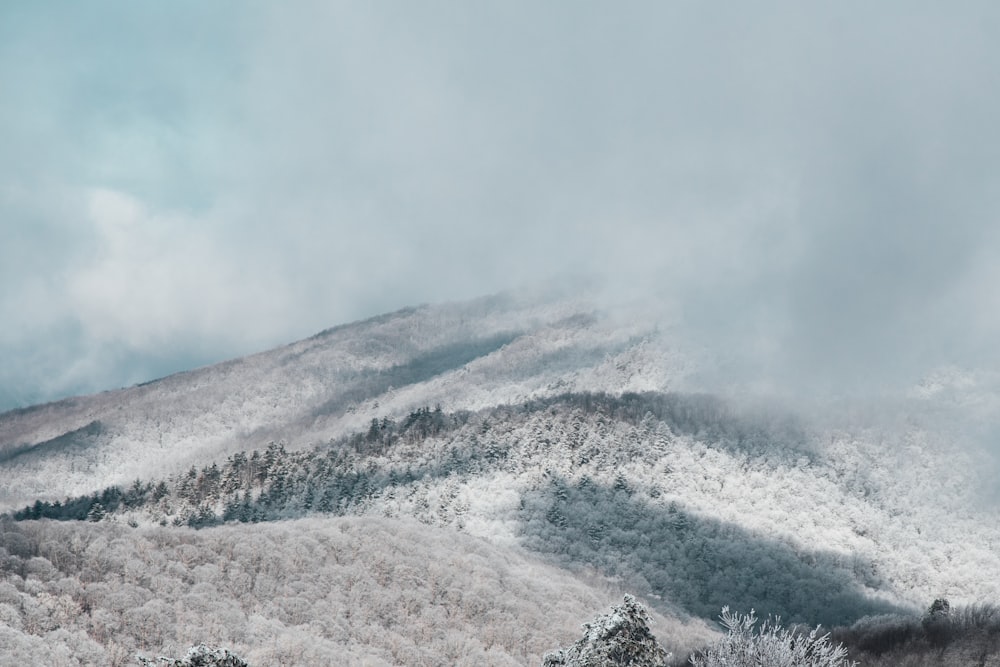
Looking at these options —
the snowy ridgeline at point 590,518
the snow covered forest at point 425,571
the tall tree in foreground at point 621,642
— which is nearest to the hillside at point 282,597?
the snow covered forest at point 425,571

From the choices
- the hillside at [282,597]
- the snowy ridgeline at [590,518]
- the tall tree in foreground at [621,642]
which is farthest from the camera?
the snowy ridgeline at [590,518]

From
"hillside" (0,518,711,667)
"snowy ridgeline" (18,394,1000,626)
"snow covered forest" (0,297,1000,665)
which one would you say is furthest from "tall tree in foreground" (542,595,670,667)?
"snowy ridgeline" (18,394,1000,626)

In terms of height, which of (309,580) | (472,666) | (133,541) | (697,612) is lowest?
(697,612)

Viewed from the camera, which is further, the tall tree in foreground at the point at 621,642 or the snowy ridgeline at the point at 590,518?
the snowy ridgeline at the point at 590,518

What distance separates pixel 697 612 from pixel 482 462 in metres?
66.3

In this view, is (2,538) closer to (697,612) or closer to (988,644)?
(988,644)

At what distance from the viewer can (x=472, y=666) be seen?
84.6m

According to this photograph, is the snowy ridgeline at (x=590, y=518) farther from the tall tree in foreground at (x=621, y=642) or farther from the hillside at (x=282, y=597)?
the tall tree in foreground at (x=621, y=642)

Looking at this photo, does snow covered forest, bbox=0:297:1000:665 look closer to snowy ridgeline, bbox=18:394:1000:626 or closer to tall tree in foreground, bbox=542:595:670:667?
snowy ridgeline, bbox=18:394:1000:626

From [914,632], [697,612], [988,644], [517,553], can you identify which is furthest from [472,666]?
[697,612]

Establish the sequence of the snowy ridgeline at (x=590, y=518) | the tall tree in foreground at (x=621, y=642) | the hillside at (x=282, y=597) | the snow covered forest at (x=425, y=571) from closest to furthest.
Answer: the tall tree in foreground at (x=621, y=642) < the hillside at (x=282, y=597) < the snow covered forest at (x=425, y=571) < the snowy ridgeline at (x=590, y=518)

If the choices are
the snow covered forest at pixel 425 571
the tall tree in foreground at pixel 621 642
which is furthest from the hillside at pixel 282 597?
the tall tree in foreground at pixel 621 642

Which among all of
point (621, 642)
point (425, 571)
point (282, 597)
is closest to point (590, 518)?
point (425, 571)

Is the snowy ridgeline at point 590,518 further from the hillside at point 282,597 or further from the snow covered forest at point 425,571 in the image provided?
the hillside at point 282,597
